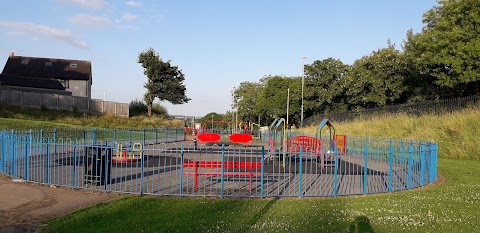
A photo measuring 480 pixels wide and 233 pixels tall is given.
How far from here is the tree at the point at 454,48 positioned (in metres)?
29.9

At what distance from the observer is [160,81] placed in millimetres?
57875

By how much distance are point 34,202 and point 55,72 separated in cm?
5404

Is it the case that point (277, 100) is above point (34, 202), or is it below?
above

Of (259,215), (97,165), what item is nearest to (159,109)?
(97,165)

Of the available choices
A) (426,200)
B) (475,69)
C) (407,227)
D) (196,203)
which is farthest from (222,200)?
(475,69)

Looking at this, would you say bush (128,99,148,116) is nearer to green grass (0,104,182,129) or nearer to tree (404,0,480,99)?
green grass (0,104,182,129)

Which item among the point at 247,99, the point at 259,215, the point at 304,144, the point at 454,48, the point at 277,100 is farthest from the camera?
the point at 247,99

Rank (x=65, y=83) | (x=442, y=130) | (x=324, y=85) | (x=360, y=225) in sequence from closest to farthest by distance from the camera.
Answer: (x=360, y=225)
(x=442, y=130)
(x=324, y=85)
(x=65, y=83)

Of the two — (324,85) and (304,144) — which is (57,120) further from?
(324,85)

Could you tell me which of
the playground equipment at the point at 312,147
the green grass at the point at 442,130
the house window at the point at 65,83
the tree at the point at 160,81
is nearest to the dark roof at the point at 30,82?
the house window at the point at 65,83

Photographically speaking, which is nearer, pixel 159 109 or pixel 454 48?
pixel 454 48

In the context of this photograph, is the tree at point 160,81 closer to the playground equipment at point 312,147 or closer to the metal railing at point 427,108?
the metal railing at point 427,108

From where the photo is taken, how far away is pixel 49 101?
142ft

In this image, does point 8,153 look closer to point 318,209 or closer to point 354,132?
point 318,209
